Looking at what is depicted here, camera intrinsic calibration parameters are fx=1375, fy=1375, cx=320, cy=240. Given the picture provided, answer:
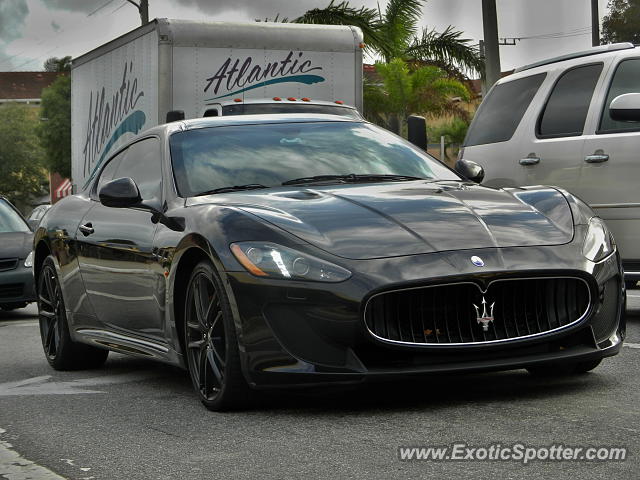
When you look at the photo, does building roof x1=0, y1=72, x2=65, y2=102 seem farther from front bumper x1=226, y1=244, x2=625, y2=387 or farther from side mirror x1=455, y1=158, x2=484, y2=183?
front bumper x1=226, y1=244, x2=625, y2=387

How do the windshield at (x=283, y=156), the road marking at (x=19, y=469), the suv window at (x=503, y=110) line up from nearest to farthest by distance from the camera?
the road marking at (x=19, y=469) < the windshield at (x=283, y=156) < the suv window at (x=503, y=110)

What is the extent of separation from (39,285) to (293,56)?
9.85 m

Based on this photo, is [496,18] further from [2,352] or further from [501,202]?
[501,202]

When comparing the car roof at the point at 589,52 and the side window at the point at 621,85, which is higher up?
the car roof at the point at 589,52

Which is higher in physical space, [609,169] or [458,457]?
[609,169]

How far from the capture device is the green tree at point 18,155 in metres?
96.1

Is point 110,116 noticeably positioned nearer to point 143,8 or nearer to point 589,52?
point 589,52

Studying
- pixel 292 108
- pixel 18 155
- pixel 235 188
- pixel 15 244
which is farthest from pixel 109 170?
pixel 18 155

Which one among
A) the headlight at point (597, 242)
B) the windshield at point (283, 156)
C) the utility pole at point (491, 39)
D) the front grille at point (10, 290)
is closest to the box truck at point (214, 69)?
the front grille at point (10, 290)

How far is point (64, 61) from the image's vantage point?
8000cm

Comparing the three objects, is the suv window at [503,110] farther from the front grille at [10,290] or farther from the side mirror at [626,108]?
the front grille at [10,290]


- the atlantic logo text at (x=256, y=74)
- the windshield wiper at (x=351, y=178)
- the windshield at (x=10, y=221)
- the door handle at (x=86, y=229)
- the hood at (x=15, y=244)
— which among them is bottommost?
the hood at (x=15, y=244)

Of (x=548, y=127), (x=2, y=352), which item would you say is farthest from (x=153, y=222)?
(x=548, y=127)

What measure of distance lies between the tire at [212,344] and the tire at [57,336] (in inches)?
81.1
